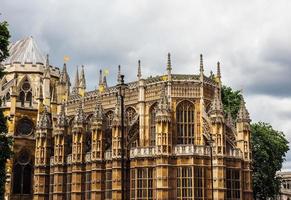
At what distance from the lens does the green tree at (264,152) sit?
6181 cm

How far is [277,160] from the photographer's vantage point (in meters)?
65.4

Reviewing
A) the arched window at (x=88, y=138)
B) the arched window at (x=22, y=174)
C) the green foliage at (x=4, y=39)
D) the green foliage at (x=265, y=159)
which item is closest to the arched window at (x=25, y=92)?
the arched window at (x=22, y=174)

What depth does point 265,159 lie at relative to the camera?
2452 inches

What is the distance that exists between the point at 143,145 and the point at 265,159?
57.7 ft

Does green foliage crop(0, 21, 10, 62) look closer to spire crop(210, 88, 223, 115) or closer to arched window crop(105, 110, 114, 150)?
spire crop(210, 88, 223, 115)

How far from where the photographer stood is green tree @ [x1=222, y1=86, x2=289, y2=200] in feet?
203

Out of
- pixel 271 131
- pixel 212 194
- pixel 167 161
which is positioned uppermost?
pixel 271 131

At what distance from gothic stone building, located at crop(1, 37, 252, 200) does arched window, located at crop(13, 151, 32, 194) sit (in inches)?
4.9

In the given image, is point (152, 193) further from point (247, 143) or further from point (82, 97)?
point (82, 97)

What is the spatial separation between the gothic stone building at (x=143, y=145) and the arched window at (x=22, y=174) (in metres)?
0.12

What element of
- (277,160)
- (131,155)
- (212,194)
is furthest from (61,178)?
(277,160)

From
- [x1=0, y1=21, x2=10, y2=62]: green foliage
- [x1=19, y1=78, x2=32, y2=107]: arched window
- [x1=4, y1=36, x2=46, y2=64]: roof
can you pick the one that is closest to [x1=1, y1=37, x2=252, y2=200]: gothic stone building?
[x1=19, y1=78, x2=32, y2=107]: arched window

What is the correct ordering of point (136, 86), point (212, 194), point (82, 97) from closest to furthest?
1. point (212, 194)
2. point (136, 86)
3. point (82, 97)

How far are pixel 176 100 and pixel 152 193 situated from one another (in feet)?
31.6
